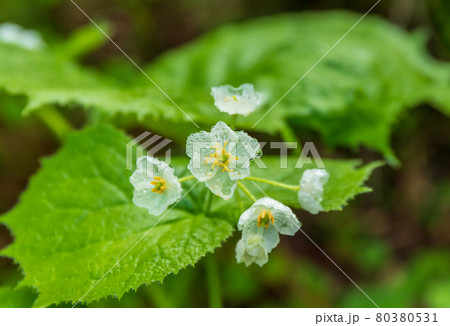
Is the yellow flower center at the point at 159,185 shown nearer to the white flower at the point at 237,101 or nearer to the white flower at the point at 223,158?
the white flower at the point at 223,158

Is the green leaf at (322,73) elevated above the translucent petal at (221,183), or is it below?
above

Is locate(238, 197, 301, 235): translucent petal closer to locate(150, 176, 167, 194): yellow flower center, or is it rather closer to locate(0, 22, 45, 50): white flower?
locate(150, 176, 167, 194): yellow flower center

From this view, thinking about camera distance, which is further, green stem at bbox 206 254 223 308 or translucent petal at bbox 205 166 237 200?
green stem at bbox 206 254 223 308

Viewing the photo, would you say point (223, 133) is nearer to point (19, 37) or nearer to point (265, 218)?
point (265, 218)

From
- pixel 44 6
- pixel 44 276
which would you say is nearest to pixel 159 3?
pixel 44 6

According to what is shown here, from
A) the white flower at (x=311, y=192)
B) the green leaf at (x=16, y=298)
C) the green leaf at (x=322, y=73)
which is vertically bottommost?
the green leaf at (x=16, y=298)

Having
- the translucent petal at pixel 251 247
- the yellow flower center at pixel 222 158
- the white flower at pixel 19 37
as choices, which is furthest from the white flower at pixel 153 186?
the white flower at pixel 19 37

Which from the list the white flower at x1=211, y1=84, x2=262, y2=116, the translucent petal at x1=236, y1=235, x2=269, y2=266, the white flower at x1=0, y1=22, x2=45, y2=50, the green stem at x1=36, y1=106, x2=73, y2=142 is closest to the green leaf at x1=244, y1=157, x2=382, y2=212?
the translucent petal at x1=236, y1=235, x2=269, y2=266
